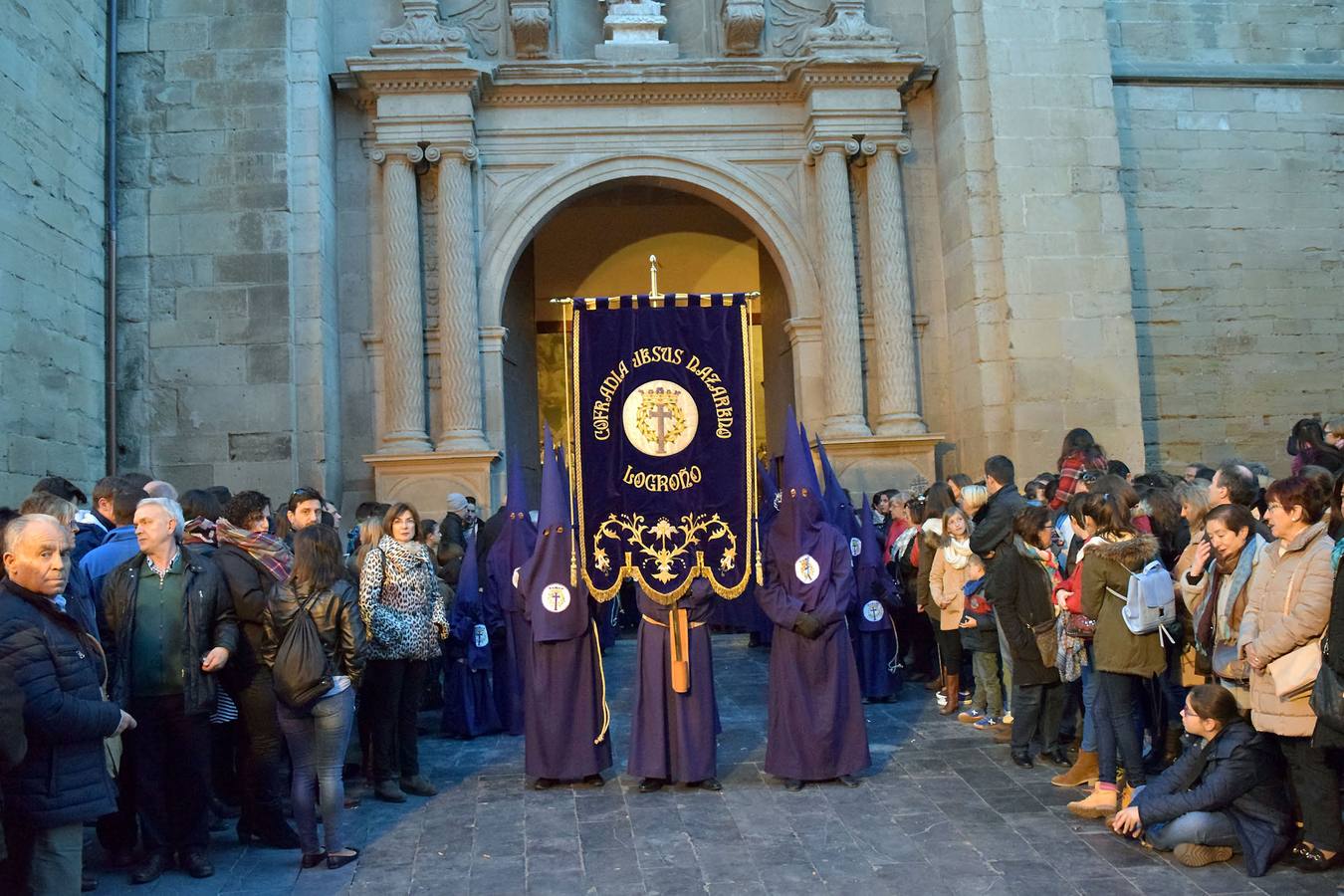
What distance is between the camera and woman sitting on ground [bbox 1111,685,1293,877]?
462 cm

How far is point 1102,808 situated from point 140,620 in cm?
Answer: 444

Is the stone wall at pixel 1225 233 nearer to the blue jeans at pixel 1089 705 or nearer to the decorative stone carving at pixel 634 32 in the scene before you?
the decorative stone carving at pixel 634 32

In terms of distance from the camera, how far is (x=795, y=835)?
522 cm

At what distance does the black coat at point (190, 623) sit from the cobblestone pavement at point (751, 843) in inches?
32.8

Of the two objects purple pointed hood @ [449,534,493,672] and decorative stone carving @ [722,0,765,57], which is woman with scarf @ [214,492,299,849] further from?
decorative stone carving @ [722,0,765,57]

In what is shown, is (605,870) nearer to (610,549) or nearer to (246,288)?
(610,549)

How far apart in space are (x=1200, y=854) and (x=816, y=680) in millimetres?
2067

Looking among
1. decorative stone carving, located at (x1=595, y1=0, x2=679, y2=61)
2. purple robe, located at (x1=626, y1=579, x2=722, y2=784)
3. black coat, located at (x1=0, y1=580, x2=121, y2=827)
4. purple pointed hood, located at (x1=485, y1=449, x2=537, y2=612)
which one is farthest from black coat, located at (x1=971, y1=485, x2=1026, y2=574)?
decorative stone carving, located at (x1=595, y1=0, x2=679, y2=61)

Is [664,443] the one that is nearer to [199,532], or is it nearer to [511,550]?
[511,550]

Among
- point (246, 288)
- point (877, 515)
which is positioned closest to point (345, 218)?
point (246, 288)

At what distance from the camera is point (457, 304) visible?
11.8 meters

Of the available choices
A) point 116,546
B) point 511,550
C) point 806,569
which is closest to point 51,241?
point 511,550

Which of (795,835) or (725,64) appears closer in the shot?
(795,835)

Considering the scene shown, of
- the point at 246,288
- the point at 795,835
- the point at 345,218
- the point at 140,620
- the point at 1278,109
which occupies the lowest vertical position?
the point at 795,835
